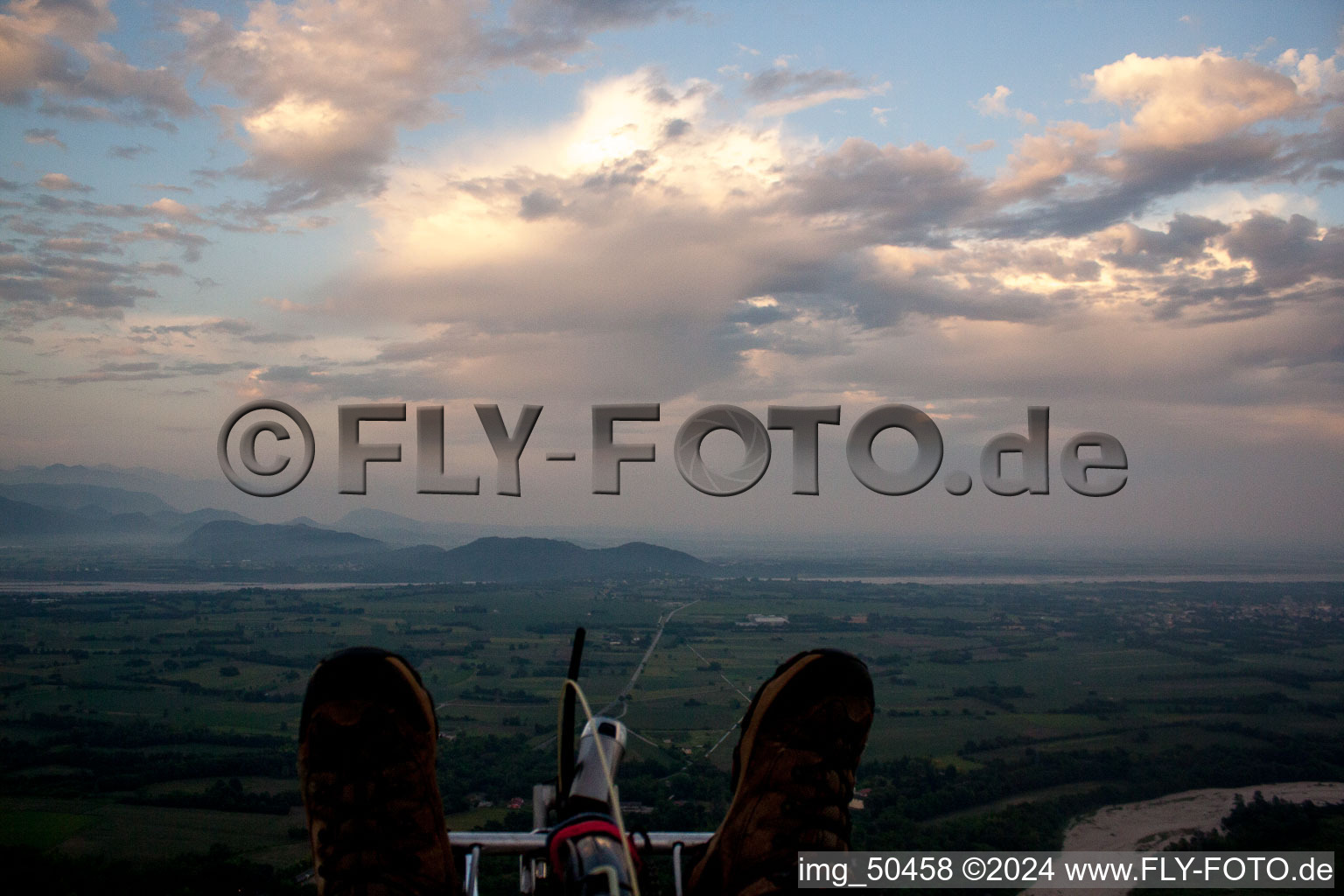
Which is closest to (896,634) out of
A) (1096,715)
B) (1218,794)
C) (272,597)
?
(1096,715)

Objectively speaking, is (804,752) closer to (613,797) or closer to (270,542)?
(613,797)

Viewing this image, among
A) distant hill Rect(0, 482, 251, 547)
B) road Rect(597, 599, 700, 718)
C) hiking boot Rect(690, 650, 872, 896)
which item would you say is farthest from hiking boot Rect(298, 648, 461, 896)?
distant hill Rect(0, 482, 251, 547)

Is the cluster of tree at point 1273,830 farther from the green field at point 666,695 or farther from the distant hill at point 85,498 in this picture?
the distant hill at point 85,498

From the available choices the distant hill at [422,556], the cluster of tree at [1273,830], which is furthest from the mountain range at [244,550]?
the cluster of tree at [1273,830]

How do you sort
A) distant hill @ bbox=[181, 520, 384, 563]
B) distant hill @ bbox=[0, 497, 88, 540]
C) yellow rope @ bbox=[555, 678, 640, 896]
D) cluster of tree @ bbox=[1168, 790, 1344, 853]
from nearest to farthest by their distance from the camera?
yellow rope @ bbox=[555, 678, 640, 896] < cluster of tree @ bbox=[1168, 790, 1344, 853] < distant hill @ bbox=[181, 520, 384, 563] < distant hill @ bbox=[0, 497, 88, 540]

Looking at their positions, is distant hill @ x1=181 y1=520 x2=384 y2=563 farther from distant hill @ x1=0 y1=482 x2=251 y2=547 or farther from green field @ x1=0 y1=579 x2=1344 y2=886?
green field @ x1=0 y1=579 x2=1344 y2=886
